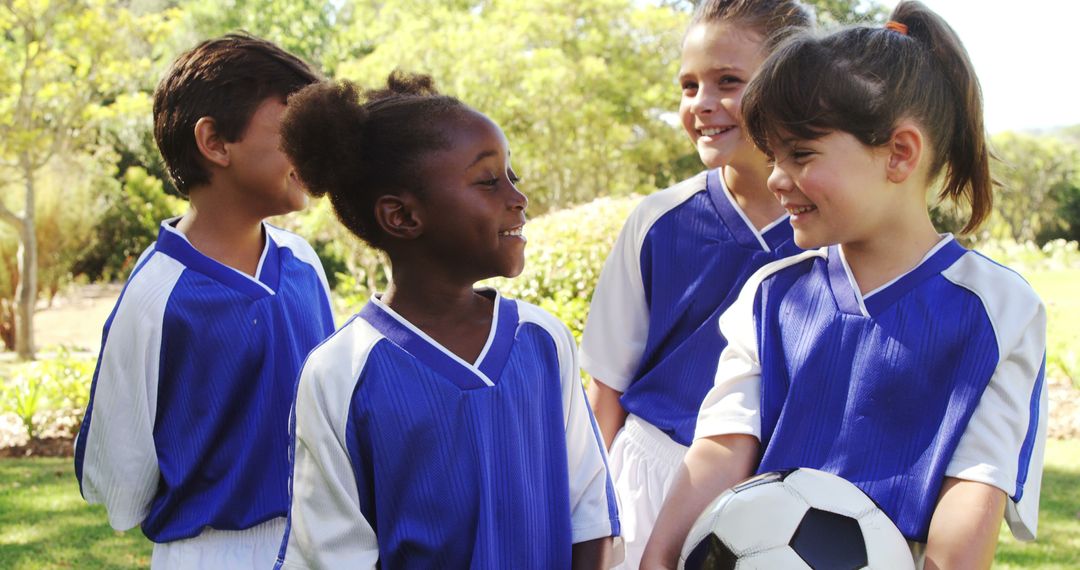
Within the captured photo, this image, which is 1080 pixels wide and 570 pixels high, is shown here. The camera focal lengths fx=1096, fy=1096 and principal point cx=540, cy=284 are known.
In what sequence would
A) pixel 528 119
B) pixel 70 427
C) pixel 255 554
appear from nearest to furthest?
pixel 255 554 < pixel 70 427 < pixel 528 119

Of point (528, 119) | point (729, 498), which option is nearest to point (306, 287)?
point (729, 498)

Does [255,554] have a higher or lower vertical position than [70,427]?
higher

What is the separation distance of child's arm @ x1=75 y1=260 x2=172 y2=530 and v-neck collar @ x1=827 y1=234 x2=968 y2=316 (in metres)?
1.48

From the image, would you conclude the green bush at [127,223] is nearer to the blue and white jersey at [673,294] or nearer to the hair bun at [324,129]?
the blue and white jersey at [673,294]

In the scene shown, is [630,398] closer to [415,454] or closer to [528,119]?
[415,454]

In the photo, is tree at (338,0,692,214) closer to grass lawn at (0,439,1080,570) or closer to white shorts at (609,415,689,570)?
grass lawn at (0,439,1080,570)

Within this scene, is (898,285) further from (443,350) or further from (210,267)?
(210,267)

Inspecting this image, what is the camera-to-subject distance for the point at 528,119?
16.7 m

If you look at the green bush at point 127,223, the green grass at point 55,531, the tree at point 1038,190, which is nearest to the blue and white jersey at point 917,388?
the green grass at point 55,531

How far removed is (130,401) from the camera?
246 centimetres

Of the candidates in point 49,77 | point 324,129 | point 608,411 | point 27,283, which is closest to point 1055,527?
point 608,411

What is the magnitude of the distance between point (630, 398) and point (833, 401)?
0.80 meters

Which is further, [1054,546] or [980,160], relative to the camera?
[1054,546]

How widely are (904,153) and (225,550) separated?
1.70 metres
